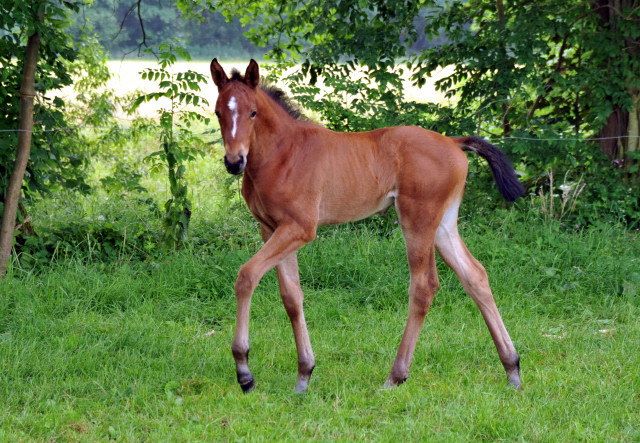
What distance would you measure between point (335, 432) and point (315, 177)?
1.55 metres

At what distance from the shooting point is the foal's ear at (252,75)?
13.4 ft

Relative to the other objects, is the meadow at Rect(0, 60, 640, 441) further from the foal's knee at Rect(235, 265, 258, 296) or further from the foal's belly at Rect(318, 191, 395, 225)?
the foal's belly at Rect(318, 191, 395, 225)

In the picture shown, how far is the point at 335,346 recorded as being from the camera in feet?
17.1

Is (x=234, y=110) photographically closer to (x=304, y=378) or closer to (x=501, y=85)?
(x=304, y=378)

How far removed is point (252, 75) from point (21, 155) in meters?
3.24

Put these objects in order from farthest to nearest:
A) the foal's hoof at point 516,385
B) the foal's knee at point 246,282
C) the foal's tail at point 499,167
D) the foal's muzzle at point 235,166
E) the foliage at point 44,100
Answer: the foliage at point 44,100
the foal's tail at point 499,167
the foal's hoof at point 516,385
the foal's knee at point 246,282
the foal's muzzle at point 235,166

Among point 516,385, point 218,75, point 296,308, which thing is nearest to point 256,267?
point 296,308

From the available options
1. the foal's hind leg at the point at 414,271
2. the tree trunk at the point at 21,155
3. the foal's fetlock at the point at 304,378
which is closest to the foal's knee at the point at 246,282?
the foal's fetlock at the point at 304,378

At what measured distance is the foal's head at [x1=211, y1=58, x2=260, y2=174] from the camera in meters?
3.87

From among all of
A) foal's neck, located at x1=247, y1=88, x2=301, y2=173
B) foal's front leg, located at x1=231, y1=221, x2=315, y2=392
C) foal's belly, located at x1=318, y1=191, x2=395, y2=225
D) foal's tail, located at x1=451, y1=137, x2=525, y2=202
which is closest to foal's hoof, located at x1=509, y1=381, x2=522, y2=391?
foal's tail, located at x1=451, y1=137, x2=525, y2=202

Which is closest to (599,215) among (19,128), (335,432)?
(335,432)

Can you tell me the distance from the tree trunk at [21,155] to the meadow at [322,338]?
27 cm

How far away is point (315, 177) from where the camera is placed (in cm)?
432

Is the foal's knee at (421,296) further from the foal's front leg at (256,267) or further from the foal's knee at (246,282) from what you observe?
the foal's knee at (246,282)
